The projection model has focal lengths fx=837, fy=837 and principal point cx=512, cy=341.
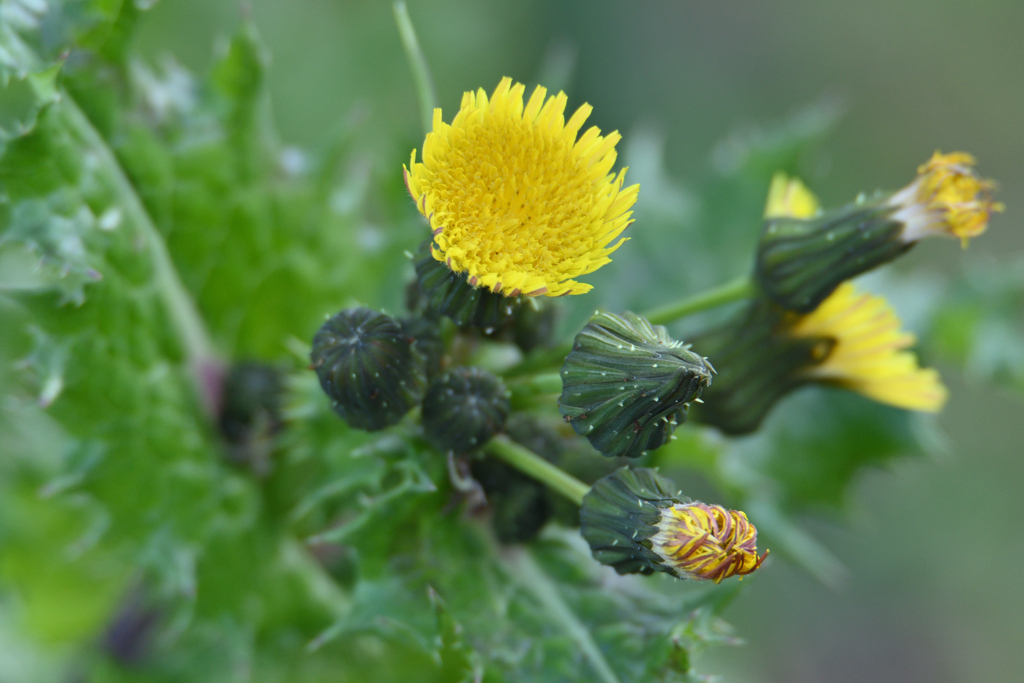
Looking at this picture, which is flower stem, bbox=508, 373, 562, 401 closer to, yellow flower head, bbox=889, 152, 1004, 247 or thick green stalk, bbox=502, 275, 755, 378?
thick green stalk, bbox=502, 275, 755, 378

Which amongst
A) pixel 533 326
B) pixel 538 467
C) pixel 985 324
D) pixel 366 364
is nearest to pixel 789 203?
pixel 533 326

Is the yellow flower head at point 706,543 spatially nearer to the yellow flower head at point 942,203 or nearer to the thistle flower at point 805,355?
the thistle flower at point 805,355

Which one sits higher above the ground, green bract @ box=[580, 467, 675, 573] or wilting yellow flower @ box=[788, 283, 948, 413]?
wilting yellow flower @ box=[788, 283, 948, 413]

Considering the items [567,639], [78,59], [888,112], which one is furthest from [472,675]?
[888,112]

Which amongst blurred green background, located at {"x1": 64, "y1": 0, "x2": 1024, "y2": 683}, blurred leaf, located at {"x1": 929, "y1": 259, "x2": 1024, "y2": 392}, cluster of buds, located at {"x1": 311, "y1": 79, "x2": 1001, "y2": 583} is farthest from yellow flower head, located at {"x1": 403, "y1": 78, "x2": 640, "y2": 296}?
blurred green background, located at {"x1": 64, "y1": 0, "x2": 1024, "y2": 683}

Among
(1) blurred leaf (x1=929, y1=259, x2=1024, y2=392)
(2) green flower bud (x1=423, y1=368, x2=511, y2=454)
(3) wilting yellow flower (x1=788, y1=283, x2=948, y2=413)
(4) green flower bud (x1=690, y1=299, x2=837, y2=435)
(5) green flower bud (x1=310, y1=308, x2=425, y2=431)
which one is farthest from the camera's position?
(1) blurred leaf (x1=929, y1=259, x2=1024, y2=392)
